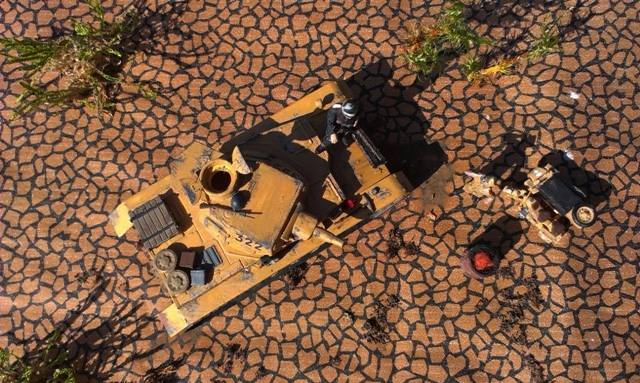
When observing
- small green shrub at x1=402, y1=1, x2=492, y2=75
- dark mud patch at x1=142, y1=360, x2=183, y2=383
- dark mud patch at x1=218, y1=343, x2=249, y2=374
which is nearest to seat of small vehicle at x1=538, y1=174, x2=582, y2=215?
small green shrub at x1=402, y1=1, x2=492, y2=75

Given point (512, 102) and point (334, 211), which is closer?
point (334, 211)

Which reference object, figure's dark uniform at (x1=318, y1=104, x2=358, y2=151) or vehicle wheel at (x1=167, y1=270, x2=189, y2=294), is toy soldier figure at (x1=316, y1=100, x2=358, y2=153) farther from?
vehicle wheel at (x1=167, y1=270, x2=189, y2=294)

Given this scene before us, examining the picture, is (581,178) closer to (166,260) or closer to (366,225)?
(366,225)

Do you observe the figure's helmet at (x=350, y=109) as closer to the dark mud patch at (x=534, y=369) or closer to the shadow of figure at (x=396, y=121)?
the shadow of figure at (x=396, y=121)

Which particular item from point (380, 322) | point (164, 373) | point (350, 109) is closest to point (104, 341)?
point (164, 373)

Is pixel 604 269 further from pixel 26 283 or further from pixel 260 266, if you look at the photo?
pixel 26 283

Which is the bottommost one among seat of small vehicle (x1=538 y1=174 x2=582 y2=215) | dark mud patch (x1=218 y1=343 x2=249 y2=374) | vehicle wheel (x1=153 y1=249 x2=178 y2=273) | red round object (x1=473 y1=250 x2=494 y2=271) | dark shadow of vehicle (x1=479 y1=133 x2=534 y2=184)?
red round object (x1=473 y1=250 x2=494 y2=271)

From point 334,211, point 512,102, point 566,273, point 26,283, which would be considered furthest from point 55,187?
point 566,273
